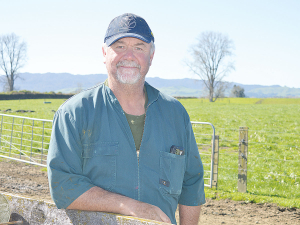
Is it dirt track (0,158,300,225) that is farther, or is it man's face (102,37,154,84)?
dirt track (0,158,300,225)

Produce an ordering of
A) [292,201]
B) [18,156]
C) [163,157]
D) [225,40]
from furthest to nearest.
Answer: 1. [225,40]
2. [18,156]
3. [292,201]
4. [163,157]

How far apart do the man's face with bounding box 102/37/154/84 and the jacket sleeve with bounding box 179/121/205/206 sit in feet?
1.81

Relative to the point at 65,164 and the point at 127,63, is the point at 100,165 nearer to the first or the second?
the point at 65,164

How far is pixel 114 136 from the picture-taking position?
1908 mm

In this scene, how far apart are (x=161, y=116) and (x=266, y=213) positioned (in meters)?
4.02

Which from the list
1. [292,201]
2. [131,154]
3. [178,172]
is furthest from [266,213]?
[131,154]

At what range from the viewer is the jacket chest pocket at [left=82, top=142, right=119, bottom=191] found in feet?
6.06

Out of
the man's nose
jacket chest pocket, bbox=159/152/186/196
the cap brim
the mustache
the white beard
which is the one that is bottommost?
jacket chest pocket, bbox=159/152/186/196

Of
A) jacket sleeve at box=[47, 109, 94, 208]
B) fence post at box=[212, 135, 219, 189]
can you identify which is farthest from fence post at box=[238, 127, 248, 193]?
jacket sleeve at box=[47, 109, 94, 208]

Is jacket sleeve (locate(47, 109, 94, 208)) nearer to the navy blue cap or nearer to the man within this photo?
the man

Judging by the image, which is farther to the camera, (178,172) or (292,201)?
(292,201)

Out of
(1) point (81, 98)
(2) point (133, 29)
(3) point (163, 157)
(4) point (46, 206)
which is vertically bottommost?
(4) point (46, 206)

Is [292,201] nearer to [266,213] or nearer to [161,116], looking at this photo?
[266,213]

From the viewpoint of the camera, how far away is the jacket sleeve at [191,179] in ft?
7.38
